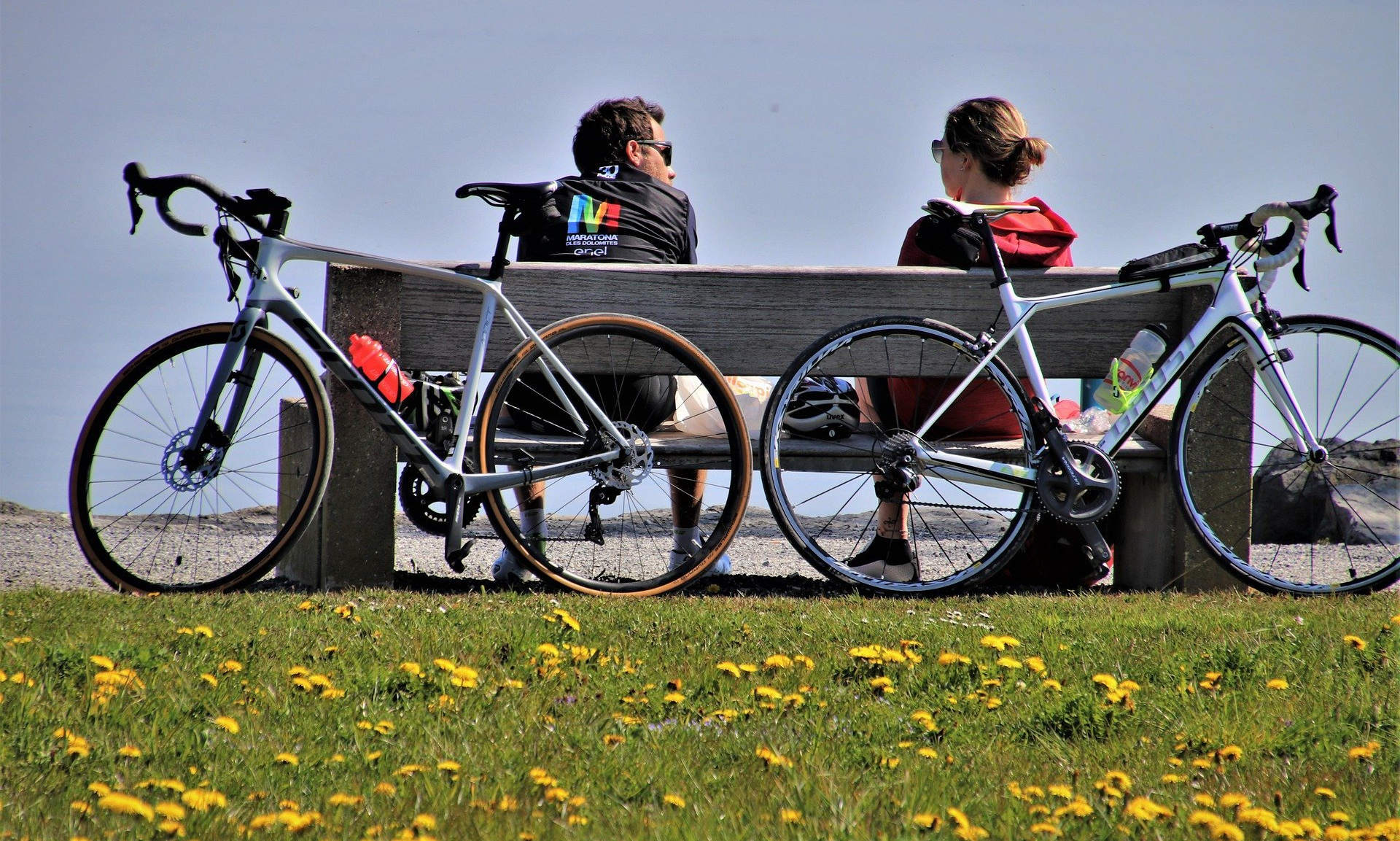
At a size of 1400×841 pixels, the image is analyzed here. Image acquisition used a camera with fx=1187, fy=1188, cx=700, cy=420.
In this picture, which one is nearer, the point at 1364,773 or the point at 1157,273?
the point at 1364,773

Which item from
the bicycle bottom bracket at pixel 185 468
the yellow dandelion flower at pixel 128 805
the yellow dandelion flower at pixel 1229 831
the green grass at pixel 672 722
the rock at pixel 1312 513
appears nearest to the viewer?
the yellow dandelion flower at pixel 128 805

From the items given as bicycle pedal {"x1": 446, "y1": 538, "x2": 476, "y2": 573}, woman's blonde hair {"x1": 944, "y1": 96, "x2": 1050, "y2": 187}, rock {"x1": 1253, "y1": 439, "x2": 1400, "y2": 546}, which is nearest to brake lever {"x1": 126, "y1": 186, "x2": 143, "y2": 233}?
bicycle pedal {"x1": 446, "y1": 538, "x2": 476, "y2": 573}

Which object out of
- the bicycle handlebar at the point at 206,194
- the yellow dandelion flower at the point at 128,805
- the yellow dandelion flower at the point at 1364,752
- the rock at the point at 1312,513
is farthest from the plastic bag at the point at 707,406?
the rock at the point at 1312,513

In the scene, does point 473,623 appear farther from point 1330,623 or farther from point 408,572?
point 1330,623

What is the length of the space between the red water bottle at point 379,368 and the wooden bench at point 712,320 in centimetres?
30

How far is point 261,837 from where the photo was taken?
2.20 meters

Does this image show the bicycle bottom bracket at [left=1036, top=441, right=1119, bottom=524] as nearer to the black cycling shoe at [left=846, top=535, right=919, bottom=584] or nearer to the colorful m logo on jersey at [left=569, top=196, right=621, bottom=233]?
the black cycling shoe at [left=846, top=535, right=919, bottom=584]

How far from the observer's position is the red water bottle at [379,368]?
15.8 ft

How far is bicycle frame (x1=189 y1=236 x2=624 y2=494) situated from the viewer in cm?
470

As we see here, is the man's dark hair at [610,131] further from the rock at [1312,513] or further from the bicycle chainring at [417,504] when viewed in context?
the rock at [1312,513]

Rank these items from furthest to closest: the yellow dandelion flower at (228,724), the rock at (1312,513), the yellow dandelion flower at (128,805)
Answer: the rock at (1312,513), the yellow dandelion flower at (228,724), the yellow dandelion flower at (128,805)

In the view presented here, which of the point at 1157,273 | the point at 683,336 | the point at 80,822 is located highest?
the point at 1157,273

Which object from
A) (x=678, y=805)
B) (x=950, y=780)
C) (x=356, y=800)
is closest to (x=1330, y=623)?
(x=950, y=780)

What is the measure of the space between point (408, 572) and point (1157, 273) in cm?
372
